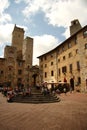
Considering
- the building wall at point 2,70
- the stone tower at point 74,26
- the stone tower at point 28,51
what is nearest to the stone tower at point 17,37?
the stone tower at point 28,51

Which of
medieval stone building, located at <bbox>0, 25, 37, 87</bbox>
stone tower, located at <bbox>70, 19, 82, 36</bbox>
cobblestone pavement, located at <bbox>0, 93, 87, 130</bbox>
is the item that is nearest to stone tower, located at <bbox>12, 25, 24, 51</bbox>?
medieval stone building, located at <bbox>0, 25, 37, 87</bbox>

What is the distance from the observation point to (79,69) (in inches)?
1127

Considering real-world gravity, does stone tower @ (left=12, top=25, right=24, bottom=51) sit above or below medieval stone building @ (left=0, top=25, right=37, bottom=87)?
above

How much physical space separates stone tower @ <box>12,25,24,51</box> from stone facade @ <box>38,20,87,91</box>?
1492 centimetres

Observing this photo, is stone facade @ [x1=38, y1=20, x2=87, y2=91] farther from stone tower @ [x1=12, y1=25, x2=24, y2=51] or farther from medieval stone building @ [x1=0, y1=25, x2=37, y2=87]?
stone tower @ [x1=12, y1=25, x2=24, y2=51]

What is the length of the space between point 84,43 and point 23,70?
2789cm

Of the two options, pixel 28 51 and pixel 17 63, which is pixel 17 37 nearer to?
pixel 28 51

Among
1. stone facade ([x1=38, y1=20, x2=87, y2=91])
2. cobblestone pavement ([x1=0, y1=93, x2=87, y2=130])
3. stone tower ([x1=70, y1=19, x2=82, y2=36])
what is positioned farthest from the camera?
stone tower ([x1=70, y1=19, x2=82, y2=36])

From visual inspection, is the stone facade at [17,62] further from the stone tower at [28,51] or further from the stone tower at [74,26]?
the stone tower at [74,26]

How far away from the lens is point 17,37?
2137 inches

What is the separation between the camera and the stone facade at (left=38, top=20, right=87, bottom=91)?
27.4m

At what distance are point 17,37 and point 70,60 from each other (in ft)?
97.2

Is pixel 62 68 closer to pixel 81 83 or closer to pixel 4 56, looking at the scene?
pixel 81 83

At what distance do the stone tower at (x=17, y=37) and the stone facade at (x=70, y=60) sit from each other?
1492cm
